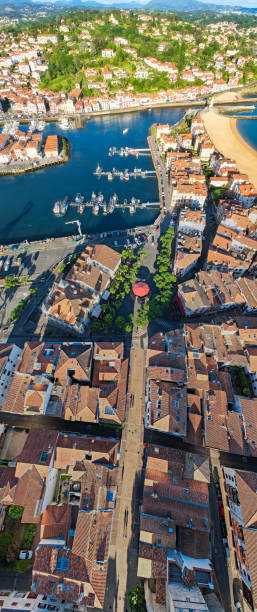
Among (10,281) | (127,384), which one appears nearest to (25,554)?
(127,384)

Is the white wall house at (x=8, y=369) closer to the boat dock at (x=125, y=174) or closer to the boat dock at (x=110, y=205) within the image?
the boat dock at (x=110, y=205)

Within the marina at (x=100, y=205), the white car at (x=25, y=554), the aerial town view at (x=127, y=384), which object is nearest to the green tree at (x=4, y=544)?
the aerial town view at (x=127, y=384)

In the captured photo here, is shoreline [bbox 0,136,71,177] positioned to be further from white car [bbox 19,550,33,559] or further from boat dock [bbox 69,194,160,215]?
white car [bbox 19,550,33,559]

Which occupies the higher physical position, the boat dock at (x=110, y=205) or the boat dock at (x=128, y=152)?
the boat dock at (x=128, y=152)

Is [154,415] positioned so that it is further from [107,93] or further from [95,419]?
[107,93]

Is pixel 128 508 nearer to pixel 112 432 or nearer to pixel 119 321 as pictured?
pixel 112 432

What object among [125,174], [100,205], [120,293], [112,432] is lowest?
[112,432]
